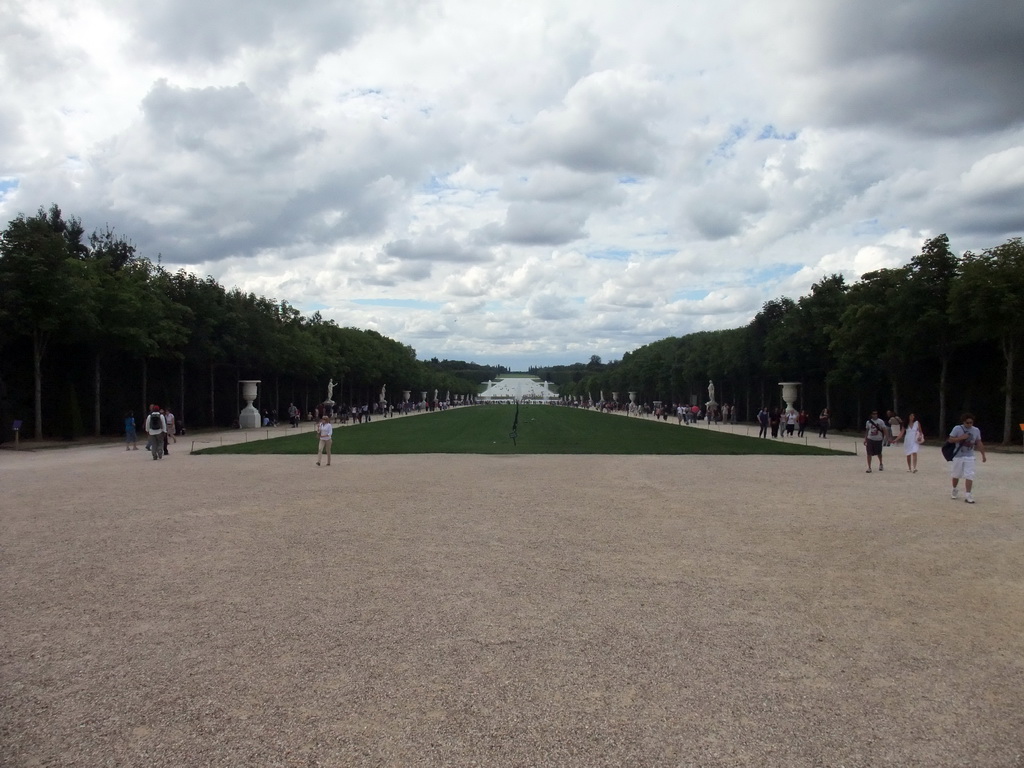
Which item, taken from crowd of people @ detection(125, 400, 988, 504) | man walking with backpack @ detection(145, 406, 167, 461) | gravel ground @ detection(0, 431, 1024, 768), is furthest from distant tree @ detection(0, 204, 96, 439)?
gravel ground @ detection(0, 431, 1024, 768)

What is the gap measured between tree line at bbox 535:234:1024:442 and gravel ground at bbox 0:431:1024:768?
68.6 feet

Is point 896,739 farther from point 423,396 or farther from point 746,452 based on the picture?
point 423,396

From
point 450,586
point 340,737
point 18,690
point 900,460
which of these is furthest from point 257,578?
point 900,460

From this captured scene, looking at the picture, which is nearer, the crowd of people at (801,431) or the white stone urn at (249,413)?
the crowd of people at (801,431)

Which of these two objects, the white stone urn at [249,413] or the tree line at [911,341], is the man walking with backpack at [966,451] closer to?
the tree line at [911,341]

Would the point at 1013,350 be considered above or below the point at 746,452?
above

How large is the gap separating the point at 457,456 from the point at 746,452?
409 inches

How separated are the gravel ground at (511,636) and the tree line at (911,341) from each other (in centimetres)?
2091

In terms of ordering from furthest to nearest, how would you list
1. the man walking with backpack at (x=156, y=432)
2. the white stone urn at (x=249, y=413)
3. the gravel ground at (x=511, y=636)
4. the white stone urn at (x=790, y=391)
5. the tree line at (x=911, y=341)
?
the white stone urn at (x=249, y=413) < the white stone urn at (x=790, y=391) < the tree line at (x=911, y=341) < the man walking with backpack at (x=156, y=432) < the gravel ground at (x=511, y=636)

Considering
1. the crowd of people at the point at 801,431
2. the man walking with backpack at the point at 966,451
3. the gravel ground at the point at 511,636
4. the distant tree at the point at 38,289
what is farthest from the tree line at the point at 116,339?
the man walking with backpack at the point at 966,451

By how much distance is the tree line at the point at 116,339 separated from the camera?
1329 inches

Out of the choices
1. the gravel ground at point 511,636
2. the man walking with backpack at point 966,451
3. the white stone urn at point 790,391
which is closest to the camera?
the gravel ground at point 511,636

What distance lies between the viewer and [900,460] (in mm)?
27312

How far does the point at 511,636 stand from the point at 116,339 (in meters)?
34.9
